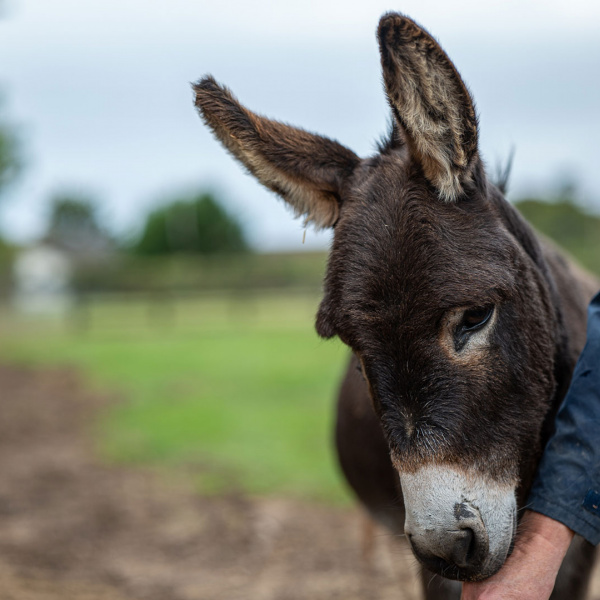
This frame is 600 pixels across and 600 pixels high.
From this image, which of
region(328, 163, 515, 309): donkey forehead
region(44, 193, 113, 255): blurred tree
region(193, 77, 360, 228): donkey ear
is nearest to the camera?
region(328, 163, 515, 309): donkey forehead

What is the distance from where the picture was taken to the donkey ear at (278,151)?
8.00 feet

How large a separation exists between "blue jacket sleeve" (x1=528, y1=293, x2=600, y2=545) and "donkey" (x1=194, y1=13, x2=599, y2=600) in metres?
0.09

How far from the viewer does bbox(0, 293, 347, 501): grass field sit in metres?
7.85

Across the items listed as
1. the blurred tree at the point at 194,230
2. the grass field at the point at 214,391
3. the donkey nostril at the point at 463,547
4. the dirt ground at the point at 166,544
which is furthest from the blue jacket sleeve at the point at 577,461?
the blurred tree at the point at 194,230

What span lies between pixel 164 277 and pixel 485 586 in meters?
35.4

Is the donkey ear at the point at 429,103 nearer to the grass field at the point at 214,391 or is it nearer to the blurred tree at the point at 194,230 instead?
the grass field at the point at 214,391

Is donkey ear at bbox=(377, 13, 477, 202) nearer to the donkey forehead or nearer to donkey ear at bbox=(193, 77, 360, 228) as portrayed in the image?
the donkey forehead

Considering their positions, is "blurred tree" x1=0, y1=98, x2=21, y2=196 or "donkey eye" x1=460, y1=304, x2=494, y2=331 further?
"blurred tree" x1=0, y1=98, x2=21, y2=196

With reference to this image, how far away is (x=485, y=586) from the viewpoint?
6.66 feet

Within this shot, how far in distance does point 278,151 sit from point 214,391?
9900mm

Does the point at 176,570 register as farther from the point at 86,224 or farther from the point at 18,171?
the point at 86,224

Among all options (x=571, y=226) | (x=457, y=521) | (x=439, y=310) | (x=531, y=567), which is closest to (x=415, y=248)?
(x=439, y=310)

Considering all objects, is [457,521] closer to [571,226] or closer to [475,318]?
[475,318]

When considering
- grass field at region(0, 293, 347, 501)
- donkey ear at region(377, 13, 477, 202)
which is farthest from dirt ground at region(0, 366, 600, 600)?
donkey ear at region(377, 13, 477, 202)
